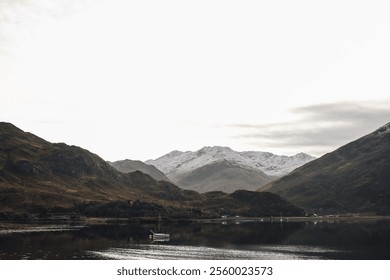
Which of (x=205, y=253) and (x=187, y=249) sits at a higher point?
(x=187, y=249)

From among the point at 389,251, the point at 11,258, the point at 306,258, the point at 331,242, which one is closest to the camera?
the point at 11,258

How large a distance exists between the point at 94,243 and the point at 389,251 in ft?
324

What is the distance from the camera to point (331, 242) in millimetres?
194500

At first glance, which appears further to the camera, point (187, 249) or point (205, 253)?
point (187, 249)

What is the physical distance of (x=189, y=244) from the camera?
17912 cm

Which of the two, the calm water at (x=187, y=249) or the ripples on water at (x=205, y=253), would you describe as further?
the ripples on water at (x=205, y=253)

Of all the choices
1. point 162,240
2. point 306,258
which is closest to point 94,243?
point 162,240

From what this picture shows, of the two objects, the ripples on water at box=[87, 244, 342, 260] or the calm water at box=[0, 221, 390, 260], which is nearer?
the calm water at box=[0, 221, 390, 260]
